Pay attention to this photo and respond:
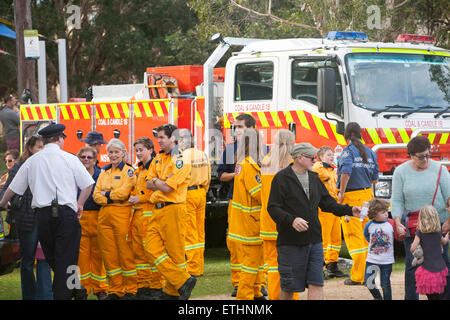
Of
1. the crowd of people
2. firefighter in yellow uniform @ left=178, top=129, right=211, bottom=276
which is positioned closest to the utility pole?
A: the crowd of people

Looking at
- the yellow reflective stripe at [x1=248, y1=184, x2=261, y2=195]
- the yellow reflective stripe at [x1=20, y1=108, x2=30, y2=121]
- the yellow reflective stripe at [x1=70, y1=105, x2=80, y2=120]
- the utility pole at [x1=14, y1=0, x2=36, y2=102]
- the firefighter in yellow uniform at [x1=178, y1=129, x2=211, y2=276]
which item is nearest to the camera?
the yellow reflective stripe at [x1=248, y1=184, x2=261, y2=195]

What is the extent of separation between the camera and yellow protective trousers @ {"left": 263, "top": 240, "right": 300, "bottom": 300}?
7102 millimetres

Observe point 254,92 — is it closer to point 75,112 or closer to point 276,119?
point 276,119

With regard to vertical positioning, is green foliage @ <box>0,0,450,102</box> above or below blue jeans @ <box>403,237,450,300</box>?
above

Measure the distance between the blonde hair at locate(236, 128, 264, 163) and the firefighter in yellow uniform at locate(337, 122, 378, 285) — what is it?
59.4 inches

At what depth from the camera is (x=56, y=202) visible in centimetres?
708

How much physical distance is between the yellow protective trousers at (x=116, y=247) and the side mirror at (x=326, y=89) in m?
2.65

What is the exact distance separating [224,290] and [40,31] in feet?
62.7

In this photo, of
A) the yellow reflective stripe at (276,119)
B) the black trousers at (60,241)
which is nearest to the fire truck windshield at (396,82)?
the yellow reflective stripe at (276,119)

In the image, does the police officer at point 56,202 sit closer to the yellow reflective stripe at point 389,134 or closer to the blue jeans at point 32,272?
the blue jeans at point 32,272

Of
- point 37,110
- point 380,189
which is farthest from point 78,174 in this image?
point 37,110

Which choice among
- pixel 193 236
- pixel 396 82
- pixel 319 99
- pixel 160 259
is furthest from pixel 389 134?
pixel 160 259

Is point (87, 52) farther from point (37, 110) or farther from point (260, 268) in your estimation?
point (260, 268)

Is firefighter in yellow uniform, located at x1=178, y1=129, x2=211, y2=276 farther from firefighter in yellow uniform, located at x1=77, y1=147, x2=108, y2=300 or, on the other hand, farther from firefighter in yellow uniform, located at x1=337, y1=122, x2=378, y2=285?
firefighter in yellow uniform, located at x1=337, y1=122, x2=378, y2=285
